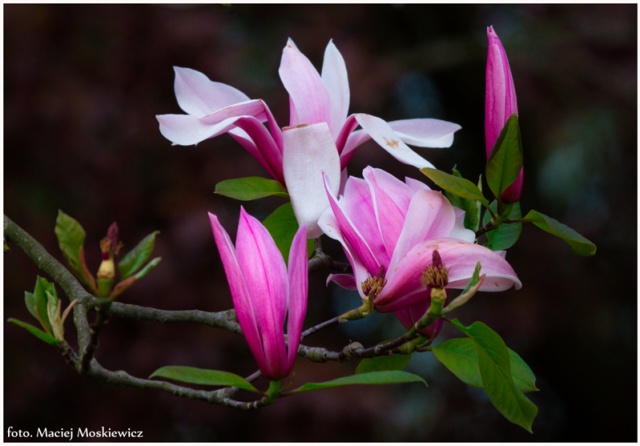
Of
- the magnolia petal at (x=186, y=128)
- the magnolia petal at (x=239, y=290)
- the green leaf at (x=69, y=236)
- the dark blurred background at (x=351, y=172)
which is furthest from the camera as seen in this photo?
the dark blurred background at (x=351, y=172)

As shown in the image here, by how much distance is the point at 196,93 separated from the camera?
92 centimetres

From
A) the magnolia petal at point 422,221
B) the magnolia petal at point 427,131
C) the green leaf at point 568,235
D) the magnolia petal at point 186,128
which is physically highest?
the magnolia petal at point 186,128

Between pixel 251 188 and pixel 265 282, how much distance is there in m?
0.21

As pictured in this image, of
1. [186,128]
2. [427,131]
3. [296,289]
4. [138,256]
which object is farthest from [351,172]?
[138,256]

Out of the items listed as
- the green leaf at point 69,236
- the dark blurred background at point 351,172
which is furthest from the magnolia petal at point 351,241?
the dark blurred background at point 351,172

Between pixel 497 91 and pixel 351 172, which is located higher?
pixel 497 91

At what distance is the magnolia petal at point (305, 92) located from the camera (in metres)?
0.88

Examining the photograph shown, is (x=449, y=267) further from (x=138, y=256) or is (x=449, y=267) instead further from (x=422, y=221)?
(x=138, y=256)

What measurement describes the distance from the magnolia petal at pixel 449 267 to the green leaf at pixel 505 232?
0.14 meters

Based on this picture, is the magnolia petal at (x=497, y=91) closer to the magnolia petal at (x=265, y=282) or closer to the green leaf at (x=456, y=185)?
the green leaf at (x=456, y=185)

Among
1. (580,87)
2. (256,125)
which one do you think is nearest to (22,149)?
(256,125)

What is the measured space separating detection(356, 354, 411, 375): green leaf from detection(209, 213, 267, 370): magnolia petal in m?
0.14

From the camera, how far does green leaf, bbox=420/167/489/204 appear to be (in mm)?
789

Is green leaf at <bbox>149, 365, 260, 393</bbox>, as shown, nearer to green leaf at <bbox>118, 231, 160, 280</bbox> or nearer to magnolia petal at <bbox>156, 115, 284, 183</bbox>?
green leaf at <bbox>118, 231, 160, 280</bbox>
